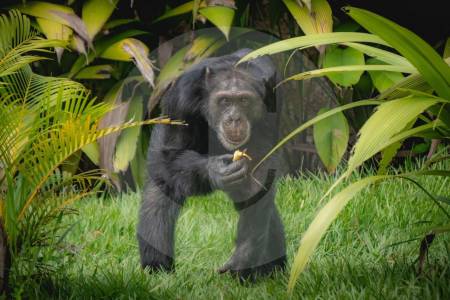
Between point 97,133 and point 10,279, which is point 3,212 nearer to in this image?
point 10,279

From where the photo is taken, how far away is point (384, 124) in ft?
7.48

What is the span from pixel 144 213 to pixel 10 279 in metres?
1.02

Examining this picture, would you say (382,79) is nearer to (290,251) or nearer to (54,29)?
(290,251)

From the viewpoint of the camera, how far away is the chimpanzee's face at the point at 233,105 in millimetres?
3348

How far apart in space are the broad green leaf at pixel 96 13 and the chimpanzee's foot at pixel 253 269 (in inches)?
75.6

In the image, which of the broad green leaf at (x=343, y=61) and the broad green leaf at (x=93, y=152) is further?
the broad green leaf at (x=93, y=152)

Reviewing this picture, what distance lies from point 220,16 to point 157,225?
1.34m

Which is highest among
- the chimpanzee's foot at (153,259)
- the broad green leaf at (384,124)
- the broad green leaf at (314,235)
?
the broad green leaf at (384,124)

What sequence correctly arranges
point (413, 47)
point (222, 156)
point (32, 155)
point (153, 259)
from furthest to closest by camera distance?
point (153, 259) → point (222, 156) → point (32, 155) → point (413, 47)

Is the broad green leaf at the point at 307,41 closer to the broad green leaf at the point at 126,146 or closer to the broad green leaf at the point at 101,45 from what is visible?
the broad green leaf at the point at 126,146

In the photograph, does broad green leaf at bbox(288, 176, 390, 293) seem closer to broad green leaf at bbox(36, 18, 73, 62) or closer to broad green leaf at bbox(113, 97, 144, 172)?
broad green leaf at bbox(113, 97, 144, 172)

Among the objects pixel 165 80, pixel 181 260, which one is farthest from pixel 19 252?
pixel 165 80

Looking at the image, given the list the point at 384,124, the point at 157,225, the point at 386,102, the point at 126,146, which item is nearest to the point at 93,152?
the point at 126,146

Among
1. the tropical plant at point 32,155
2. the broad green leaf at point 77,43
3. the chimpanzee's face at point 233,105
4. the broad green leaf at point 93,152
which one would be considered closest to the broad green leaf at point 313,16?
the chimpanzee's face at point 233,105
